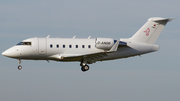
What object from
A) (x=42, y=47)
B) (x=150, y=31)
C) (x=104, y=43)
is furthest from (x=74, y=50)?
(x=150, y=31)

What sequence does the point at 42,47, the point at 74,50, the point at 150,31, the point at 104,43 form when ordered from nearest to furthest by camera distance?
the point at 42,47, the point at 104,43, the point at 74,50, the point at 150,31

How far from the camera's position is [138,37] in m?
46.5

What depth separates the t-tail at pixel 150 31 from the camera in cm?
4659

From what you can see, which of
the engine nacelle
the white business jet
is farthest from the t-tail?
the engine nacelle

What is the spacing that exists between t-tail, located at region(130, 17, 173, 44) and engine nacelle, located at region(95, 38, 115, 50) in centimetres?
441

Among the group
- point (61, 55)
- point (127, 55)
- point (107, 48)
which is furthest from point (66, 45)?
point (127, 55)

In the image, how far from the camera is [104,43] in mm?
43188

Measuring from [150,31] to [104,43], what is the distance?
7281 millimetres

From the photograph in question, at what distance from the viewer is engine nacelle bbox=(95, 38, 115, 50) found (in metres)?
43.2

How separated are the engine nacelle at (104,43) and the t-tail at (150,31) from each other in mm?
4405

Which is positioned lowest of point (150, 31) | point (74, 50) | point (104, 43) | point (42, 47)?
point (74, 50)

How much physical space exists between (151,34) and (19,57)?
658 inches

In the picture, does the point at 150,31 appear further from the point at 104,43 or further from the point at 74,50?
the point at 74,50

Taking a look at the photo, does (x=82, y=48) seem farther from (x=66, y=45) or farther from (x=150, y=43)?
(x=150, y=43)
